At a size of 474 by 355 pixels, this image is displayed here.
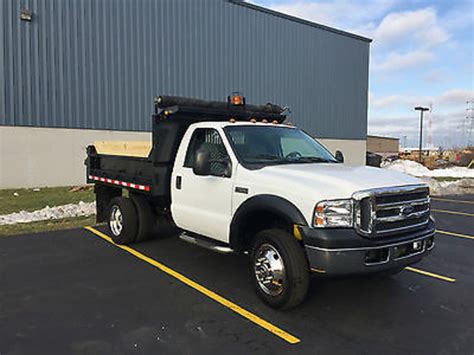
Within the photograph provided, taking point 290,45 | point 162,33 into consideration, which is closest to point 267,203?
point 162,33

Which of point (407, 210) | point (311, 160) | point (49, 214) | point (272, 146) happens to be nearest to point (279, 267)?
point (407, 210)

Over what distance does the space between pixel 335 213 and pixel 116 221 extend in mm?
4468

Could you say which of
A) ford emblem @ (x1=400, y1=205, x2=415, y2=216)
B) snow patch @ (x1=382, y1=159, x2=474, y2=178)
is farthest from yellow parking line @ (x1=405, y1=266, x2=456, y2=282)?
snow patch @ (x1=382, y1=159, x2=474, y2=178)

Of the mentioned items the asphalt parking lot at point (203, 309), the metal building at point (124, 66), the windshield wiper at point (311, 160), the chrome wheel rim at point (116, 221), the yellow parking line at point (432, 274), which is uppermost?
the metal building at point (124, 66)

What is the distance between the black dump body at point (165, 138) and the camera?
5.85 meters

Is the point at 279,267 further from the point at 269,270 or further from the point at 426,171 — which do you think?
the point at 426,171

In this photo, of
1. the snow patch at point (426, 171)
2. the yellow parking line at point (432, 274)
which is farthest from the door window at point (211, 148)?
the snow patch at point (426, 171)

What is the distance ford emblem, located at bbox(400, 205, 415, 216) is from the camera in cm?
410

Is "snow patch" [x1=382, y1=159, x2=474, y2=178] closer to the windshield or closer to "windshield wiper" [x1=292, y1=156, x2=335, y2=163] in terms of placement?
the windshield

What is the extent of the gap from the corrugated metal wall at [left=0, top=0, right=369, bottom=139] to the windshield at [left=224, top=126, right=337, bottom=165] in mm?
12850

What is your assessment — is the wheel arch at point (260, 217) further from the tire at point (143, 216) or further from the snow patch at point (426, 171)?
the snow patch at point (426, 171)

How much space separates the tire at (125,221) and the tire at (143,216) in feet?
0.22

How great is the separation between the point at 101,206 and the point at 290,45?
59.5 ft

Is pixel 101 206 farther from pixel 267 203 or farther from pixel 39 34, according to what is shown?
pixel 39 34
